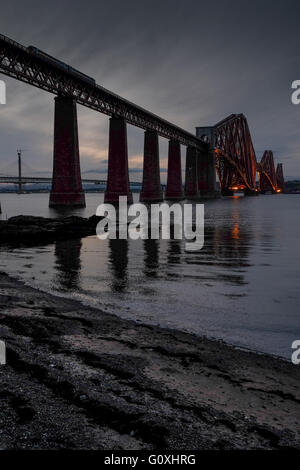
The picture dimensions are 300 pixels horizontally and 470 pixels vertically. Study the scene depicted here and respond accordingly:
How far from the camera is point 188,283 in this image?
8.75m

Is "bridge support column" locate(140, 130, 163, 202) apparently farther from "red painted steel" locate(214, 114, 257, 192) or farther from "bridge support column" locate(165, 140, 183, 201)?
"red painted steel" locate(214, 114, 257, 192)

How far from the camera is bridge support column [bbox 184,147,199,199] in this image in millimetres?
94375

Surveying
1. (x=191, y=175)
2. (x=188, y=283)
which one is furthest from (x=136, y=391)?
(x=191, y=175)

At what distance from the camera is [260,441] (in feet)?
8.34

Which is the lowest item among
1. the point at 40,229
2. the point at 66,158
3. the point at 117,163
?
the point at 40,229

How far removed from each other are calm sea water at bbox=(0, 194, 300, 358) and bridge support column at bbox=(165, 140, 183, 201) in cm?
6755

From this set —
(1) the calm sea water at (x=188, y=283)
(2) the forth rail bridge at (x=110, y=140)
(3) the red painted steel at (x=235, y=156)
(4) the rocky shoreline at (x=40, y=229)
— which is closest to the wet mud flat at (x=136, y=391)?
(1) the calm sea water at (x=188, y=283)

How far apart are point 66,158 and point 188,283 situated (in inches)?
1465

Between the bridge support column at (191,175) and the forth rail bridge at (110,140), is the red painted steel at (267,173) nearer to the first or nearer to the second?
the forth rail bridge at (110,140)

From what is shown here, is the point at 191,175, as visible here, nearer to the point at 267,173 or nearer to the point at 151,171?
the point at 151,171

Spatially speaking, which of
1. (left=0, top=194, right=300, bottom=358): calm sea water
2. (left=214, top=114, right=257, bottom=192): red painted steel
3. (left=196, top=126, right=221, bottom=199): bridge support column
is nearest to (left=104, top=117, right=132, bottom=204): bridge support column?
(left=0, top=194, right=300, bottom=358): calm sea water
